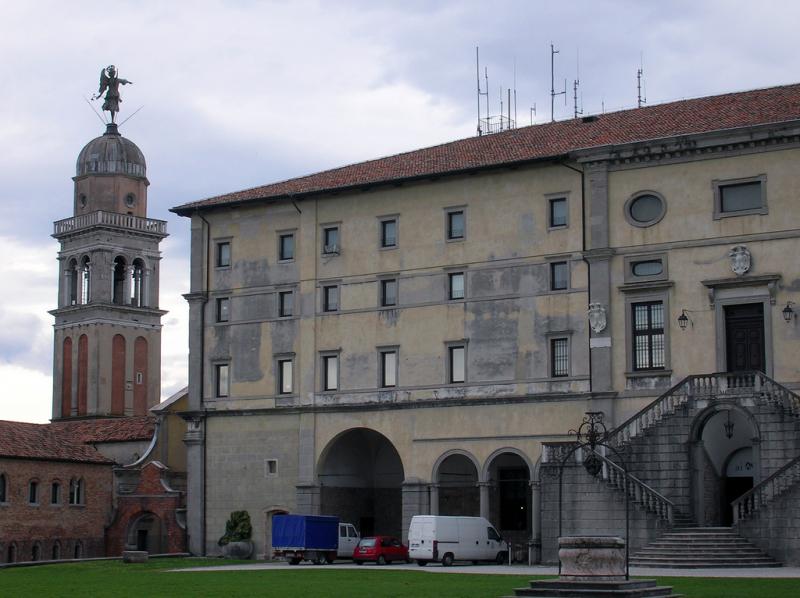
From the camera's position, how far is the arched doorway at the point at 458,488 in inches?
2311

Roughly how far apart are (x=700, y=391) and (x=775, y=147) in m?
8.42

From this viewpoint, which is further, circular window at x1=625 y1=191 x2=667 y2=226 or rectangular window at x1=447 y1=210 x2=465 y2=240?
rectangular window at x1=447 y1=210 x2=465 y2=240

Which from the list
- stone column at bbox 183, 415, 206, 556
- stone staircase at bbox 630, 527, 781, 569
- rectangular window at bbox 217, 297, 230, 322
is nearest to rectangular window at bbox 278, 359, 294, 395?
rectangular window at bbox 217, 297, 230, 322

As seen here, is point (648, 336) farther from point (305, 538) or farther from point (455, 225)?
point (305, 538)

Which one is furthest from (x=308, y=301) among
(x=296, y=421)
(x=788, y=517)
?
(x=788, y=517)

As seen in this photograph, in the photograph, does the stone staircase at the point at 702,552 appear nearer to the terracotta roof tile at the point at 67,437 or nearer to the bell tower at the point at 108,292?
the terracotta roof tile at the point at 67,437

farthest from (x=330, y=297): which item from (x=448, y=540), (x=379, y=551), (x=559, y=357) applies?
(x=448, y=540)

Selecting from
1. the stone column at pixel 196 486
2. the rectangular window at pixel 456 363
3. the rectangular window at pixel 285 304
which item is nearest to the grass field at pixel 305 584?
the rectangular window at pixel 456 363

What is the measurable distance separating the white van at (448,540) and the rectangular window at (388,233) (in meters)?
11.6

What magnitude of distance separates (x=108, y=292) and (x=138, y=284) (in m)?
3.27

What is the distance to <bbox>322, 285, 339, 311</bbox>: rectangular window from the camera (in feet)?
199

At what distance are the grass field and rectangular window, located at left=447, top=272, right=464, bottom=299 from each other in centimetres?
1181

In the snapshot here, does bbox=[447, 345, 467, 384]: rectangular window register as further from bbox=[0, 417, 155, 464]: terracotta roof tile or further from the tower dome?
the tower dome

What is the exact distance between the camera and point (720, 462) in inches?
1996
